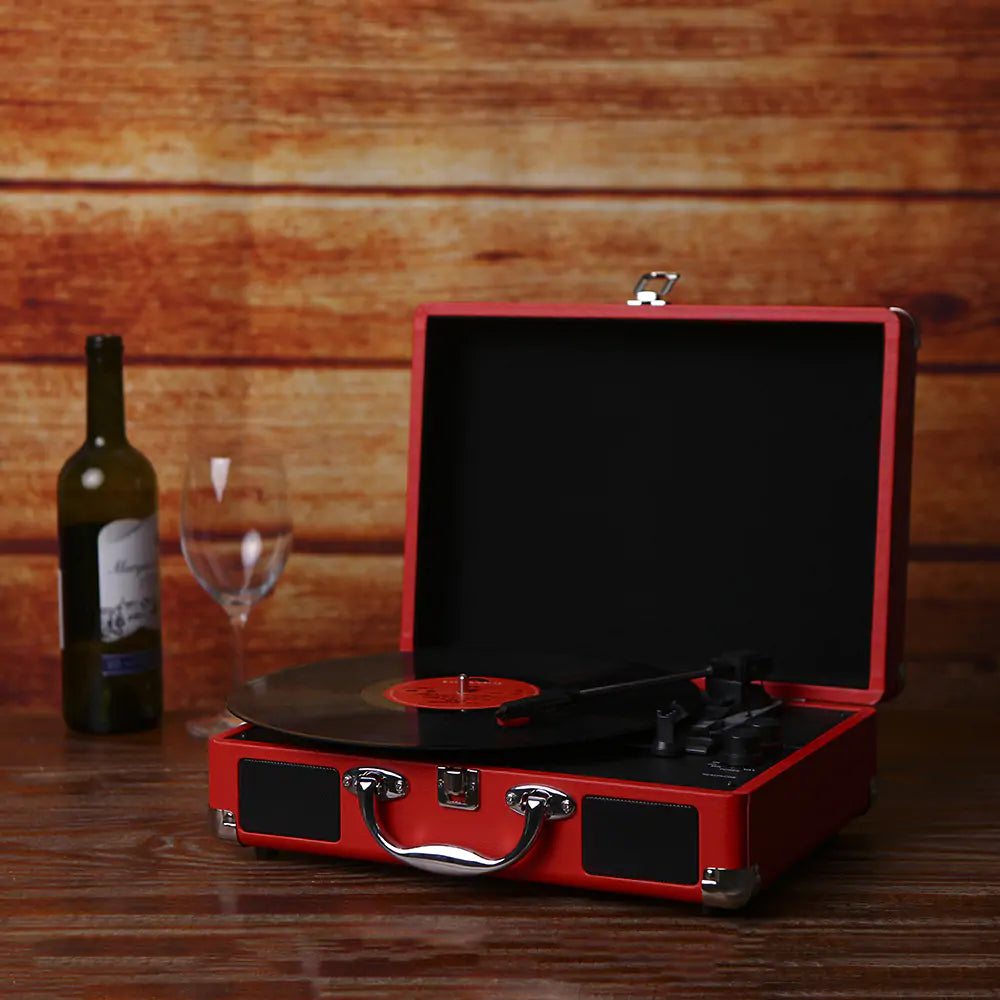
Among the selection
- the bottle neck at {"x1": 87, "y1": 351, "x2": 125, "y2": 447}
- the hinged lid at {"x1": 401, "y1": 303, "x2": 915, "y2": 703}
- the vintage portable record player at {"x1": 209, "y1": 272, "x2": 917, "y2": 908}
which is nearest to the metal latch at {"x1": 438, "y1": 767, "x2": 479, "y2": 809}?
the vintage portable record player at {"x1": 209, "y1": 272, "x2": 917, "y2": 908}

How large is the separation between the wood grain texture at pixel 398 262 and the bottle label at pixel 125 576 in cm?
25

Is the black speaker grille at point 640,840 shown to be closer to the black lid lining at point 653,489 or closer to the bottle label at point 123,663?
the black lid lining at point 653,489

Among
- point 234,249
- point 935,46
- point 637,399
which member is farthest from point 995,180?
point 234,249

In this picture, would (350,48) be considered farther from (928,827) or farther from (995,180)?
(928,827)

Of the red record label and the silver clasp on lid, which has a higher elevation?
the silver clasp on lid

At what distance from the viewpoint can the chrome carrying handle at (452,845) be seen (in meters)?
0.97

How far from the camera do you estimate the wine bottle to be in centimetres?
143

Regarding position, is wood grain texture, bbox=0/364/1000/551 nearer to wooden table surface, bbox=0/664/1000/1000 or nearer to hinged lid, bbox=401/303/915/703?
hinged lid, bbox=401/303/915/703

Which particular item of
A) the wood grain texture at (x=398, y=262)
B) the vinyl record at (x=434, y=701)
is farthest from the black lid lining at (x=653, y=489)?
the wood grain texture at (x=398, y=262)

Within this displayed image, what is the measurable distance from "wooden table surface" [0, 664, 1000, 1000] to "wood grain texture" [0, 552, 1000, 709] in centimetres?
40

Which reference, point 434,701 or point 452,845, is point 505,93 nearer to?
point 434,701

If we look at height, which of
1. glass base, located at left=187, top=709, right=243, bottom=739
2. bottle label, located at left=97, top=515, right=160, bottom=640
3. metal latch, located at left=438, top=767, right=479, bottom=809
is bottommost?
glass base, located at left=187, top=709, right=243, bottom=739

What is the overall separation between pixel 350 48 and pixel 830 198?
0.51 m

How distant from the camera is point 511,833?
3.26 ft
